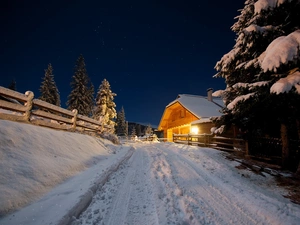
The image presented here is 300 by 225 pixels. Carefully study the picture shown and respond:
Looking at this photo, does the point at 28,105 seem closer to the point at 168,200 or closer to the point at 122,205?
the point at 122,205

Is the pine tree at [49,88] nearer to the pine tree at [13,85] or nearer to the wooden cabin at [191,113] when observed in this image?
the pine tree at [13,85]

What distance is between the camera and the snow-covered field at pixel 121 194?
2742mm

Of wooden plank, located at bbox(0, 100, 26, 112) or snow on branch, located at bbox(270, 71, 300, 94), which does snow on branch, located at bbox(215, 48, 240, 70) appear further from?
wooden plank, located at bbox(0, 100, 26, 112)

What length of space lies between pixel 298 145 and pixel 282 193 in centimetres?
349

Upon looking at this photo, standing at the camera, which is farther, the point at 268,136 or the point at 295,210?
the point at 268,136

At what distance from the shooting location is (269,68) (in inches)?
148

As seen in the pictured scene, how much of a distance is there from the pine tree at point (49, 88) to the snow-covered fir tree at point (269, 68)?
Answer: 30.7 m

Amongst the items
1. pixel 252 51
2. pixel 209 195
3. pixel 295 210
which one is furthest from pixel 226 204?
pixel 252 51

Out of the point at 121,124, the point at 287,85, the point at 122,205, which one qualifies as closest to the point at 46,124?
the point at 122,205

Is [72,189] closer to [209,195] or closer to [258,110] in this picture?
[209,195]

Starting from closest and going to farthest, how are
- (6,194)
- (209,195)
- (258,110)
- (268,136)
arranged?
(6,194), (209,195), (258,110), (268,136)

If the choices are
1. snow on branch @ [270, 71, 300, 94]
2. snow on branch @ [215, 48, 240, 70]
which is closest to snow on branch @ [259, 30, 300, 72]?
snow on branch @ [270, 71, 300, 94]

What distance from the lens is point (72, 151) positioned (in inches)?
216

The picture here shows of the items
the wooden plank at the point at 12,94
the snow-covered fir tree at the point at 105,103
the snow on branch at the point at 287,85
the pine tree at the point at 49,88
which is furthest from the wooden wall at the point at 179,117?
the pine tree at the point at 49,88
